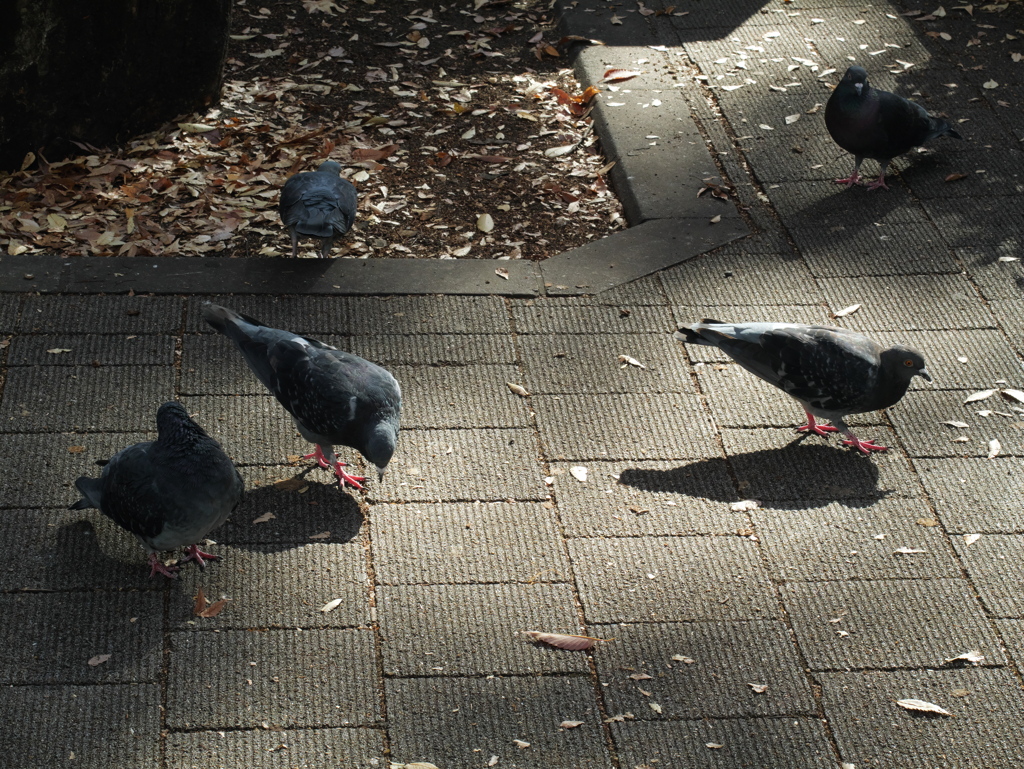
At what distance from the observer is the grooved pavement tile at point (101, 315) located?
4863 millimetres

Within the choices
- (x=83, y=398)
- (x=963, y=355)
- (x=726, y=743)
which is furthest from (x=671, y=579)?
(x=83, y=398)

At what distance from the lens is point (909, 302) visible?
5.42m

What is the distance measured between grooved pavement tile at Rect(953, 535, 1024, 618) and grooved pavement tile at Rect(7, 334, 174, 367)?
3.55 m

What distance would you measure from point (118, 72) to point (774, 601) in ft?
16.7

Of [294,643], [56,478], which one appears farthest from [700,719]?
[56,478]

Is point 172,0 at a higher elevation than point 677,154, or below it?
higher

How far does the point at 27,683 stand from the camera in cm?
330

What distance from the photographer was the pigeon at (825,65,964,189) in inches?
238

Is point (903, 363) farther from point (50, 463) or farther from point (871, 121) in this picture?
point (50, 463)

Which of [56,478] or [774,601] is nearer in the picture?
[774,601]

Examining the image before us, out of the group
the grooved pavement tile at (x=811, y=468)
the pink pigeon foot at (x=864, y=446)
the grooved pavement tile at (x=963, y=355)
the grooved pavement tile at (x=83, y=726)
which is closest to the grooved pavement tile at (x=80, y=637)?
the grooved pavement tile at (x=83, y=726)

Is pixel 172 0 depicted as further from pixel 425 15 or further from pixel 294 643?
pixel 294 643

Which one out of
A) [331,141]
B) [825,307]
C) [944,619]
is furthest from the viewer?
[331,141]

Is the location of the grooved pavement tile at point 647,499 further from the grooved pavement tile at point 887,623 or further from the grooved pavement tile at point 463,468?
the grooved pavement tile at point 887,623
